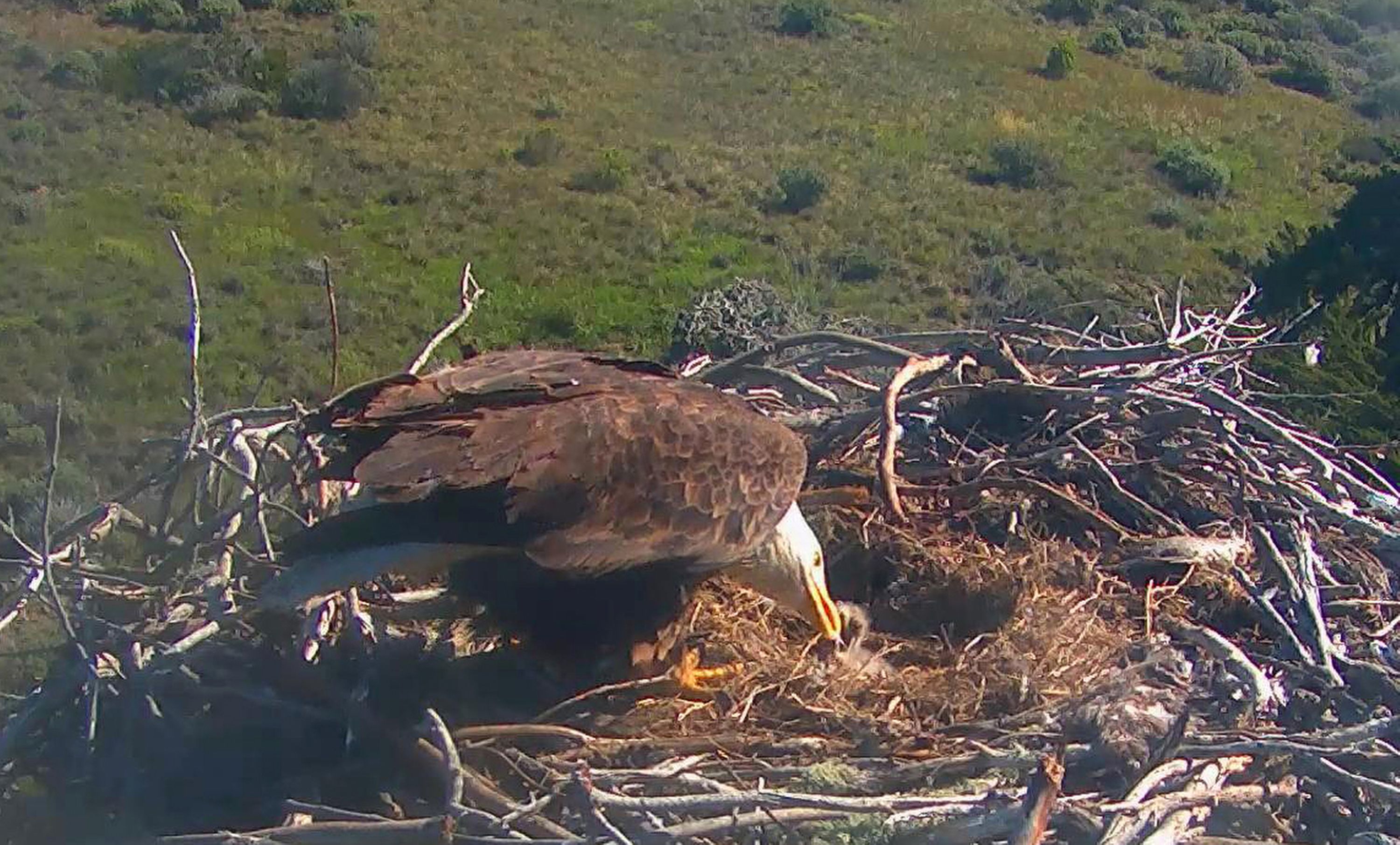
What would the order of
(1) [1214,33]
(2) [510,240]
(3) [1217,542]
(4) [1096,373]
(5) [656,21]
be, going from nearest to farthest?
1. (3) [1217,542]
2. (4) [1096,373]
3. (2) [510,240]
4. (5) [656,21]
5. (1) [1214,33]

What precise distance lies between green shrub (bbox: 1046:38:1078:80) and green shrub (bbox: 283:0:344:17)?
13.4 meters

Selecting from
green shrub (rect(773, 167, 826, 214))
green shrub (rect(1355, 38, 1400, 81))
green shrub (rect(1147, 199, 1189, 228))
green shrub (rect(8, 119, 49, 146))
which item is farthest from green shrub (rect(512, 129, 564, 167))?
green shrub (rect(1355, 38, 1400, 81))

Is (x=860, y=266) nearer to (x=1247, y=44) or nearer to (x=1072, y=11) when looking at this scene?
(x=1072, y=11)

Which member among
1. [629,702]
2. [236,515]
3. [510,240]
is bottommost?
[510,240]

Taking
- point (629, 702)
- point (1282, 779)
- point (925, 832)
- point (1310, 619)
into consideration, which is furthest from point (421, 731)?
point (1310, 619)

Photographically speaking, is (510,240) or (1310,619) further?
(510,240)

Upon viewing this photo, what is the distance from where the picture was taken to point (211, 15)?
87.6ft

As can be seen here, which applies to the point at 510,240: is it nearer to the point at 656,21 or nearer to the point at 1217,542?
the point at 656,21

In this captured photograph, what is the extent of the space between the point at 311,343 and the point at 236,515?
11644mm

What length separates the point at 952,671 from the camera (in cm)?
448

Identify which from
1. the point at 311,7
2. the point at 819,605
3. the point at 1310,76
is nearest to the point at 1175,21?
the point at 1310,76

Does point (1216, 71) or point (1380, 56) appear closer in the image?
point (1216, 71)

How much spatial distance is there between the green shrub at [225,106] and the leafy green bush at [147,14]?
4.19 m

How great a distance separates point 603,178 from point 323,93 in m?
4.88
